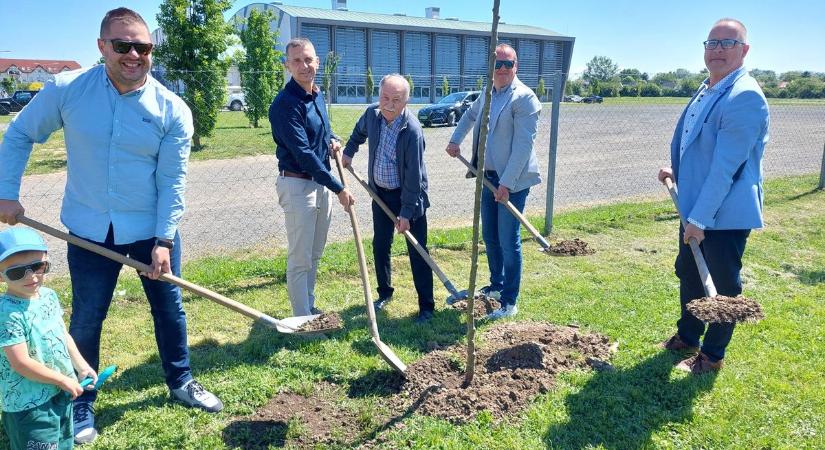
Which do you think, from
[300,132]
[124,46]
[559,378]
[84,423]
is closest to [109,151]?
[124,46]

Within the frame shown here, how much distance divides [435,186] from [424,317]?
623 centimetres

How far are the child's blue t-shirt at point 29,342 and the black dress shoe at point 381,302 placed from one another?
2.75 m

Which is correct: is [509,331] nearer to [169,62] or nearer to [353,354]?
[353,354]

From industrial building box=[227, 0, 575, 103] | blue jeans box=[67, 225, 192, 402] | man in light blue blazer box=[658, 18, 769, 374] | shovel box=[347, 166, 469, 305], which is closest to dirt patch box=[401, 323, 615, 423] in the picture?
shovel box=[347, 166, 469, 305]

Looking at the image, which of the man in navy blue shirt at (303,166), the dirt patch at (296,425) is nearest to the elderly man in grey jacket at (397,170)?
the man in navy blue shirt at (303,166)

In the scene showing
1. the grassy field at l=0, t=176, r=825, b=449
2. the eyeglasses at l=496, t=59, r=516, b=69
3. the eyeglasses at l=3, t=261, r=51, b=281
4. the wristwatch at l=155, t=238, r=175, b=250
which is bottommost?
the grassy field at l=0, t=176, r=825, b=449

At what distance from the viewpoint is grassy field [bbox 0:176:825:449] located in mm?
3178

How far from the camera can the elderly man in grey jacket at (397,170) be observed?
4363 millimetres

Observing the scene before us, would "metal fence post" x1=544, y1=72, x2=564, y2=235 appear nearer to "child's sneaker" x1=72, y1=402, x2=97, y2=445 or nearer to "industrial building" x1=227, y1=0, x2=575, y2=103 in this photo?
"child's sneaker" x1=72, y1=402, x2=97, y2=445

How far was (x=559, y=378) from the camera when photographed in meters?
3.77

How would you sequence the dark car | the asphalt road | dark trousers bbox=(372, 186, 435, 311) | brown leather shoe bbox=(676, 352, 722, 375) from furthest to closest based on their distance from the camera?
the dark car < the asphalt road < dark trousers bbox=(372, 186, 435, 311) < brown leather shoe bbox=(676, 352, 722, 375)

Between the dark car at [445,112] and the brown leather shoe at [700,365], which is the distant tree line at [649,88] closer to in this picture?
the dark car at [445,112]

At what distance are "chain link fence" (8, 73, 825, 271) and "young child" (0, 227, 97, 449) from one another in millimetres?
4109

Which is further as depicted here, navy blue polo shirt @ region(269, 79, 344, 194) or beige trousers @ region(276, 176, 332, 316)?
beige trousers @ region(276, 176, 332, 316)
